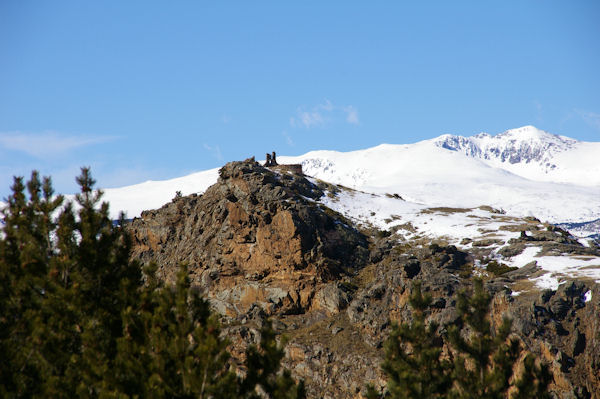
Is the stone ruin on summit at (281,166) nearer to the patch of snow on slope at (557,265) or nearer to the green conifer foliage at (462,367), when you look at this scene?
the patch of snow on slope at (557,265)

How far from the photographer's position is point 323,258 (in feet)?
259

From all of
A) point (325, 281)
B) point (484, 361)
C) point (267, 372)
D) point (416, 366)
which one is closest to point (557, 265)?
point (325, 281)

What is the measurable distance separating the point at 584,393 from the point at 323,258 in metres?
35.0

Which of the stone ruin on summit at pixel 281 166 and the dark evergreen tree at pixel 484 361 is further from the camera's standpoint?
the stone ruin on summit at pixel 281 166

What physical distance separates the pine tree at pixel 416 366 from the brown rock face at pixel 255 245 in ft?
147

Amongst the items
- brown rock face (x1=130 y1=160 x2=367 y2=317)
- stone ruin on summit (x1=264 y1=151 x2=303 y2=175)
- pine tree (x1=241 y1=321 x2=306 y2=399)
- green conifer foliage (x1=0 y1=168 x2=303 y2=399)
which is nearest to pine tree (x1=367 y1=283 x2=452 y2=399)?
green conifer foliage (x1=0 y1=168 x2=303 y2=399)

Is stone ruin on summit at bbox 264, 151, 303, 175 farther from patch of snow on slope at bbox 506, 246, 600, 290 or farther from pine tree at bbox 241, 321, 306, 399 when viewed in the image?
pine tree at bbox 241, 321, 306, 399

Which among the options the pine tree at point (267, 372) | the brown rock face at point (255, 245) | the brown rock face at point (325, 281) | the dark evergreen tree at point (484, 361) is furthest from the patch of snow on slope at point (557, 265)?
the pine tree at point (267, 372)

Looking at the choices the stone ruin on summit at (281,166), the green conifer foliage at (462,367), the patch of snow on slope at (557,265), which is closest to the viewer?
the green conifer foliage at (462,367)

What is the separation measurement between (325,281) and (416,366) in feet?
155

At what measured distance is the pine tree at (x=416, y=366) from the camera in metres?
28.8

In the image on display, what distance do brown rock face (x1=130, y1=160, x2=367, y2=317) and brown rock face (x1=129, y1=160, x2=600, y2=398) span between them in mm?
142

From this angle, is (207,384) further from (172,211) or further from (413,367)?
(172,211)

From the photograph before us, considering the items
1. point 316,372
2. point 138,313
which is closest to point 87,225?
point 138,313
